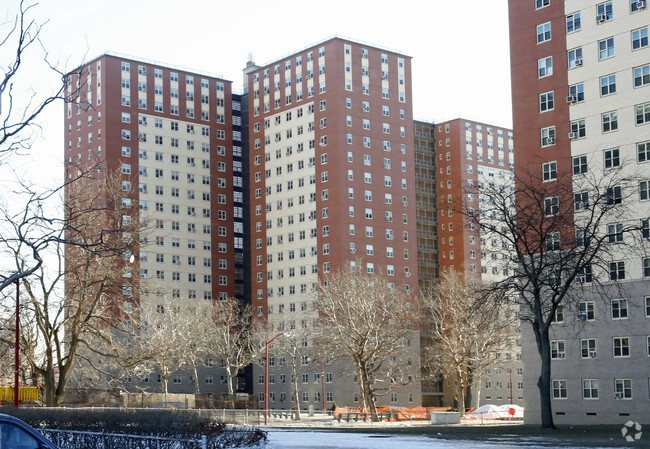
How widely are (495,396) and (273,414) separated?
2275 inches

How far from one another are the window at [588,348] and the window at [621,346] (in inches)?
71.3

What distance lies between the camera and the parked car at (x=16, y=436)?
1716cm

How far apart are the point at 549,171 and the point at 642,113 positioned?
28.8 ft

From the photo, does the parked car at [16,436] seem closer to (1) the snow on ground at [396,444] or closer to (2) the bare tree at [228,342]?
(1) the snow on ground at [396,444]

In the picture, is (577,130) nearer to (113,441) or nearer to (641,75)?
(641,75)

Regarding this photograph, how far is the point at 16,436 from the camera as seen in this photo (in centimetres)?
1733

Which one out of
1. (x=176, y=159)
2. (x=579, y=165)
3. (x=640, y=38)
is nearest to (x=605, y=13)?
(x=640, y=38)

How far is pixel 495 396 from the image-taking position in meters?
150

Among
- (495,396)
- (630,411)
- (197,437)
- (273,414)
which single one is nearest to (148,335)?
(273,414)

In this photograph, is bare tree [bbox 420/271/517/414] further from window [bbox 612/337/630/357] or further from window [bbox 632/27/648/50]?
window [bbox 632/27/648/50]

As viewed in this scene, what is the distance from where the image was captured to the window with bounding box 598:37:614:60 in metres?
72.2

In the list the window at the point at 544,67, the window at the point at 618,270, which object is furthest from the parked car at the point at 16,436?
the window at the point at 544,67

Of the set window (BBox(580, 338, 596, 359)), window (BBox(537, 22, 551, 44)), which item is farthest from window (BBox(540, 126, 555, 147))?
window (BBox(580, 338, 596, 359))

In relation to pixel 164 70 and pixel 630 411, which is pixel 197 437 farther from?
pixel 164 70
